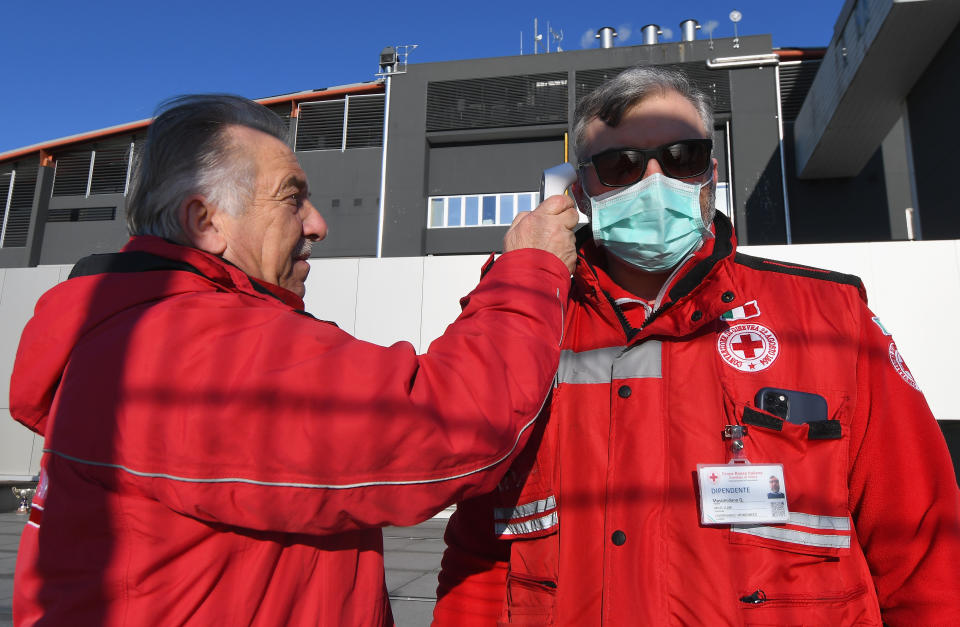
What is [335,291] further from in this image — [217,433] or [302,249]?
[217,433]

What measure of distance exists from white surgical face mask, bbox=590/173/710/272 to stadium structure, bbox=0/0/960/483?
898 cm

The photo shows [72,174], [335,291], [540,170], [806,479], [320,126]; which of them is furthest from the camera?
[72,174]

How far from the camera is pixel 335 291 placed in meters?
11.2

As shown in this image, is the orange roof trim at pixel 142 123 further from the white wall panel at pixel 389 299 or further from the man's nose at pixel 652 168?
the man's nose at pixel 652 168

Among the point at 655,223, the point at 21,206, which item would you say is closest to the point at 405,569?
the point at 655,223

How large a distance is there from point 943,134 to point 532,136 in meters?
10.2

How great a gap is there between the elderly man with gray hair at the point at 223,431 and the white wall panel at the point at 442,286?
958cm

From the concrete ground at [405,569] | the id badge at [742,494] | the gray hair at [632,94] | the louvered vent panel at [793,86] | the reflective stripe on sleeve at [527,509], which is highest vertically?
the louvered vent panel at [793,86]

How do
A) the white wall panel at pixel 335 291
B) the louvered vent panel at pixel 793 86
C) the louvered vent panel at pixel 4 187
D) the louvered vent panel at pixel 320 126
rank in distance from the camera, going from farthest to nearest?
the louvered vent panel at pixel 4 187
the louvered vent panel at pixel 320 126
the louvered vent panel at pixel 793 86
the white wall panel at pixel 335 291

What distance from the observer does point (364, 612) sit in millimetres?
1419

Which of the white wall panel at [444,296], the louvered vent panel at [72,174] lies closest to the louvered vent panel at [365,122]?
the white wall panel at [444,296]

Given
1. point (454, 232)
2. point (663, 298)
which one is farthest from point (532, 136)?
point (663, 298)

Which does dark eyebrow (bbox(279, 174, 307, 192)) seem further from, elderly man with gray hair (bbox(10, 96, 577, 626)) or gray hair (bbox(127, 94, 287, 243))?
elderly man with gray hair (bbox(10, 96, 577, 626))

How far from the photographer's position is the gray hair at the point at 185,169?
4.83ft
